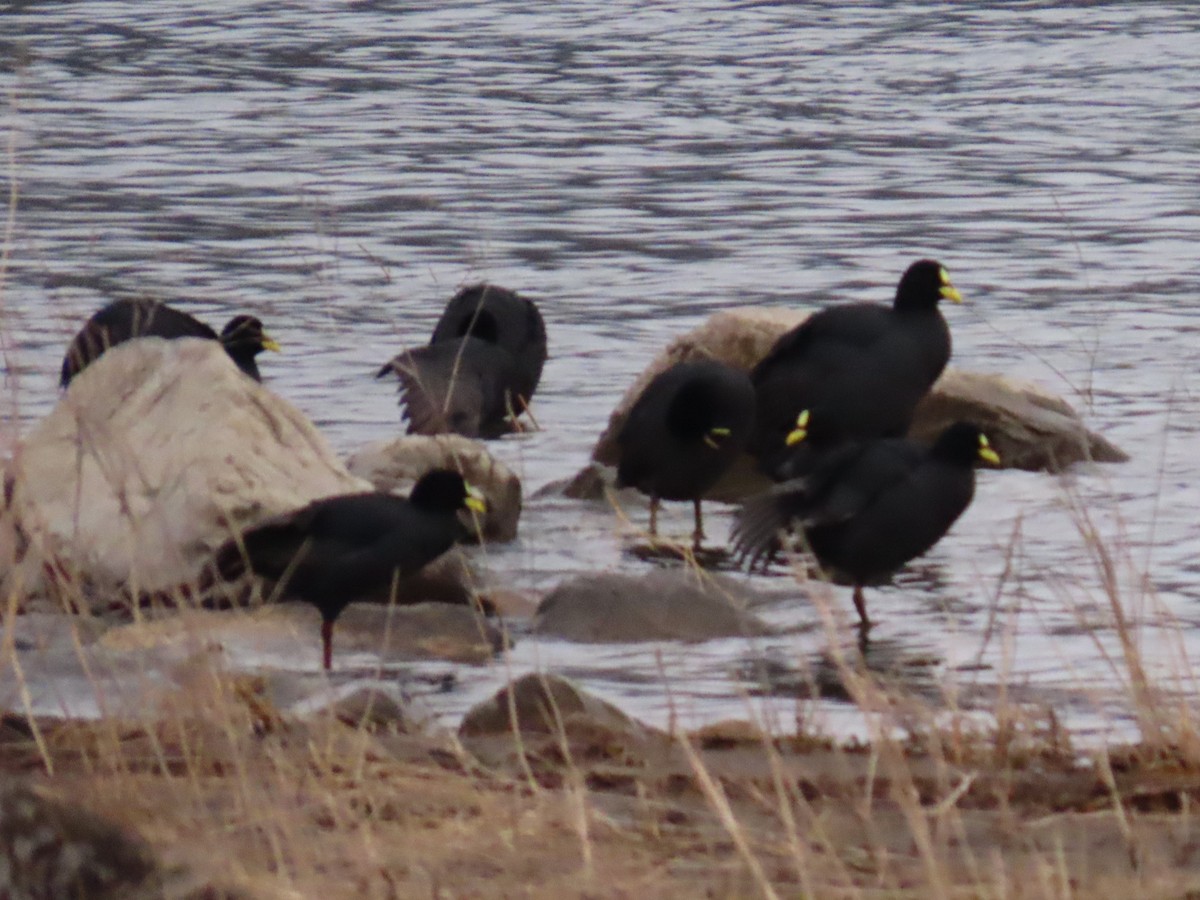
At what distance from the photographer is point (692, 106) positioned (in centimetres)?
2245

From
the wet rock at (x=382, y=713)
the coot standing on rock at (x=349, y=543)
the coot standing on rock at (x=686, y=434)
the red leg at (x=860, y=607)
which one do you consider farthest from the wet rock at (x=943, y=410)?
the wet rock at (x=382, y=713)

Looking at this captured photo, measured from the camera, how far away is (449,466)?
31.2 feet

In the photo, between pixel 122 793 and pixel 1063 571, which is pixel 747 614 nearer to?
pixel 1063 571

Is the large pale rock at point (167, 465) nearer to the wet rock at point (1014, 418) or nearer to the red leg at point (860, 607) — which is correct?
the red leg at point (860, 607)

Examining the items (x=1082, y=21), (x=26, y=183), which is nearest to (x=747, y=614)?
(x=26, y=183)

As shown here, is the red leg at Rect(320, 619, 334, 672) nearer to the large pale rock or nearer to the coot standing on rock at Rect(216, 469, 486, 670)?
the coot standing on rock at Rect(216, 469, 486, 670)

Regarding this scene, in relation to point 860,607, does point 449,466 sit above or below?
above

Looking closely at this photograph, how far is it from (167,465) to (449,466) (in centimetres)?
128

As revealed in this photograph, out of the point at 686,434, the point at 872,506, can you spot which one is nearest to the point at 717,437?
the point at 686,434

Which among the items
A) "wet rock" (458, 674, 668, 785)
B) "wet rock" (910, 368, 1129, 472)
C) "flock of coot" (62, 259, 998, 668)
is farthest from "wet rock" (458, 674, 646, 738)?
"wet rock" (910, 368, 1129, 472)

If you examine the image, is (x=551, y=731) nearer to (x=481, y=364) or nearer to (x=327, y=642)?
(x=327, y=642)

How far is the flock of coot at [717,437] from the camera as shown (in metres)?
7.98

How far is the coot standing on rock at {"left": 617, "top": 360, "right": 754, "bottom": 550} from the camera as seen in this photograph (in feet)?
32.2

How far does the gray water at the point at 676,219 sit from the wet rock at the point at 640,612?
0.11 metres
